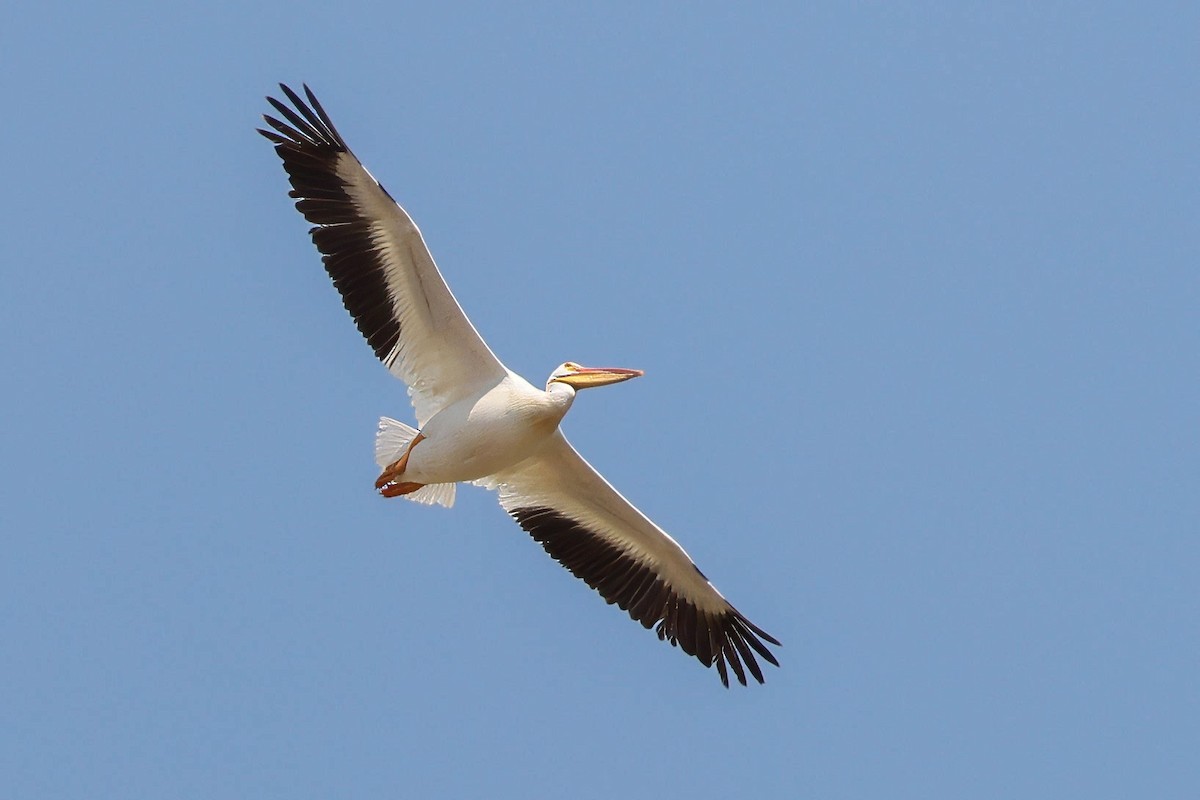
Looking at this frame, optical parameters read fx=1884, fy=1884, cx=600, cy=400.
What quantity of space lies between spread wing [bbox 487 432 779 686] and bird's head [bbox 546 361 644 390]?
0.81 m

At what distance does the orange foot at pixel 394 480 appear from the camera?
504 inches

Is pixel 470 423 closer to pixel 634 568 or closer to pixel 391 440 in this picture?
→ pixel 391 440

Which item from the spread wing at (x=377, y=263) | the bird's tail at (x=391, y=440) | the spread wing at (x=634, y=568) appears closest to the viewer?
the spread wing at (x=377, y=263)

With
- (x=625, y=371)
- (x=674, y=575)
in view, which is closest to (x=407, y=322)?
(x=625, y=371)

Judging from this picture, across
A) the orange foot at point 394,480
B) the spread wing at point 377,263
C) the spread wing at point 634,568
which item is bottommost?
the orange foot at point 394,480

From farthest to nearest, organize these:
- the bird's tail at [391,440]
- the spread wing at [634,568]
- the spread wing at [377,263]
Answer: the spread wing at [634,568] → the bird's tail at [391,440] → the spread wing at [377,263]

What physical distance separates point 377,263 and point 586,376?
1643mm

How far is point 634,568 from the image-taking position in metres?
13.6

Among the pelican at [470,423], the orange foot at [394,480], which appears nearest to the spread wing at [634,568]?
the pelican at [470,423]

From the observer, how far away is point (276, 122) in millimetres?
12367

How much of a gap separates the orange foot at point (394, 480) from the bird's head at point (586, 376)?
103 centimetres

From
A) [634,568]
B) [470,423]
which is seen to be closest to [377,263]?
[470,423]

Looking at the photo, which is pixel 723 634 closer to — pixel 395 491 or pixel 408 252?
pixel 395 491

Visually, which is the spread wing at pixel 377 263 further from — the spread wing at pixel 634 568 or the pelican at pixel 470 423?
the spread wing at pixel 634 568
